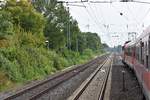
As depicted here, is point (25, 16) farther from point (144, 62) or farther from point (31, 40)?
point (144, 62)

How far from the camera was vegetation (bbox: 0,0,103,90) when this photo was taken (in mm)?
36312

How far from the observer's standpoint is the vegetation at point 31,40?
119 feet

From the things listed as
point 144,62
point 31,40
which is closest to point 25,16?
point 31,40

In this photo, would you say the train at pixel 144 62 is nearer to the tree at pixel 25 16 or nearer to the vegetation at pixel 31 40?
the vegetation at pixel 31 40

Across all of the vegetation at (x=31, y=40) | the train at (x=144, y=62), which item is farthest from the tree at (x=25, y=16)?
the train at (x=144, y=62)

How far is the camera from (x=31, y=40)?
52.2 m

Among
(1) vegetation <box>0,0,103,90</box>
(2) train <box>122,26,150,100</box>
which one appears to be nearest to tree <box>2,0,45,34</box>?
(1) vegetation <box>0,0,103,90</box>

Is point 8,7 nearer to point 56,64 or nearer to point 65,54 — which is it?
point 56,64

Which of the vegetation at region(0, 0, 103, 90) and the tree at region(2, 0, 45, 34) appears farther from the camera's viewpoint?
the tree at region(2, 0, 45, 34)

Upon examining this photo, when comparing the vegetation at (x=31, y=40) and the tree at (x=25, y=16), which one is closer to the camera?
the vegetation at (x=31, y=40)

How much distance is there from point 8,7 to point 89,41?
105m

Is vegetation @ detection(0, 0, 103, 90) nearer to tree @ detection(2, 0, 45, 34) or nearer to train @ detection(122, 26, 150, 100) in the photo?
tree @ detection(2, 0, 45, 34)

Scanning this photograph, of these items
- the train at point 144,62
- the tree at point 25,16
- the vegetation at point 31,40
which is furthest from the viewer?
the tree at point 25,16

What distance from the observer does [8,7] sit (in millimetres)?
Answer: 56750
